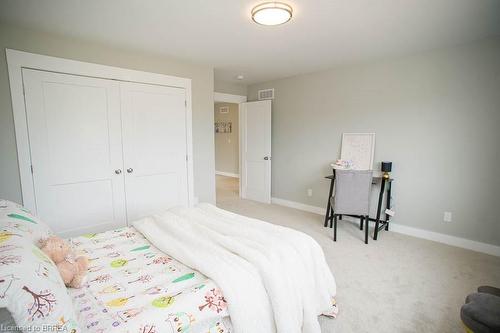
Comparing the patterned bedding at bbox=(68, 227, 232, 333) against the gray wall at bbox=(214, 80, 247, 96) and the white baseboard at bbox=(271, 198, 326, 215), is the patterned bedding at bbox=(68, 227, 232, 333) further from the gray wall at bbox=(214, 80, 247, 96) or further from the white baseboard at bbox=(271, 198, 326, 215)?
the gray wall at bbox=(214, 80, 247, 96)

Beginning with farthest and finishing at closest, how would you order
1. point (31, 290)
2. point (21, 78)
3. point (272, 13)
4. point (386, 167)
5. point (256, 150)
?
1. point (256, 150)
2. point (386, 167)
3. point (21, 78)
4. point (272, 13)
5. point (31, 290)

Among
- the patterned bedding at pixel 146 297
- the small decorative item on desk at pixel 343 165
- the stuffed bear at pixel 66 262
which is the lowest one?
the patterned bedding at pixel 146 297

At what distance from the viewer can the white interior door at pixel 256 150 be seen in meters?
4.99

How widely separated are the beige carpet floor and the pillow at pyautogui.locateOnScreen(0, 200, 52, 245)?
6.26ft

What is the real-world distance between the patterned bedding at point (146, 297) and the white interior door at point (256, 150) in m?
3.57

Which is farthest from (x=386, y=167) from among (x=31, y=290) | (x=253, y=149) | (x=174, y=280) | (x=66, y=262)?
(x=31, y=290)

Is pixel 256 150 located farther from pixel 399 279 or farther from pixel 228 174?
pixel 399 279

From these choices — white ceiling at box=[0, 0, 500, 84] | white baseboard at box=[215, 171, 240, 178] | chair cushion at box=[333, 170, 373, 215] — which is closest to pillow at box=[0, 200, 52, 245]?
white ceiling at box=[0, 0, 500, 84]

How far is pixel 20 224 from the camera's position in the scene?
4.59 ft

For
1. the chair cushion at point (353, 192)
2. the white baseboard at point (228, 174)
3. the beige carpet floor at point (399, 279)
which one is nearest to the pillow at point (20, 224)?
the beige carpet floor at point (399, 279)

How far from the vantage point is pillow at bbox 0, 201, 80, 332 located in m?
0.89

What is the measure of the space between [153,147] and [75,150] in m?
0.90

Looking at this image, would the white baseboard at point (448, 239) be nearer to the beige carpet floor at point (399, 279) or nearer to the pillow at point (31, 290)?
the beige carpet floor at point (399, 279)

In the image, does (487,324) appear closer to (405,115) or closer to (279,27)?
(279,27)
